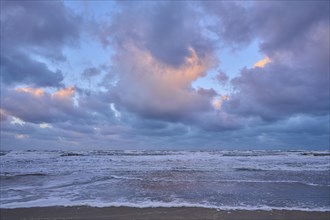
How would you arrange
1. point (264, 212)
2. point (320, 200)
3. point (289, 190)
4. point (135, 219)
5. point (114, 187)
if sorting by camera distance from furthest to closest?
point (114, 187) → point (289, 190) → point (320, 200) → point (264, 212) → point (135, 219)

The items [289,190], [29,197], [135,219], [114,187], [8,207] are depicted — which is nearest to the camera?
[135,219]

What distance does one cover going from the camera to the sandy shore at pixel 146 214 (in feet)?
29.9

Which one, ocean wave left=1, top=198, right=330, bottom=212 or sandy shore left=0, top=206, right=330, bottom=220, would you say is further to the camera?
ocean wave left=1, top=198, right=330, bottom=212

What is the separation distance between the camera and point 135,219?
8.84 metres

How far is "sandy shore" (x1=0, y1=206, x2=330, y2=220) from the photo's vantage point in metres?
9.12

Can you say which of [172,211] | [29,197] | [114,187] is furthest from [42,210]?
[114,187]

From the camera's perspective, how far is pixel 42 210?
10062 millimetres

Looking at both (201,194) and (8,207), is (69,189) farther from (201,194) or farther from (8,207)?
(201,194)

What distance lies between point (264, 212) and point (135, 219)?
4.37 meters

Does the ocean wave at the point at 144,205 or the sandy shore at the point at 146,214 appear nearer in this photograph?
the sandy shore at the point at 146,214

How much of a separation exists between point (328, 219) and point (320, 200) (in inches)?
127

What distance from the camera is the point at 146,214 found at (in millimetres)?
9445

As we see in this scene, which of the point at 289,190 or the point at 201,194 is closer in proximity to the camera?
the point at 201,194

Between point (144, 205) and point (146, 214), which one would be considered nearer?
point (146, 214)
